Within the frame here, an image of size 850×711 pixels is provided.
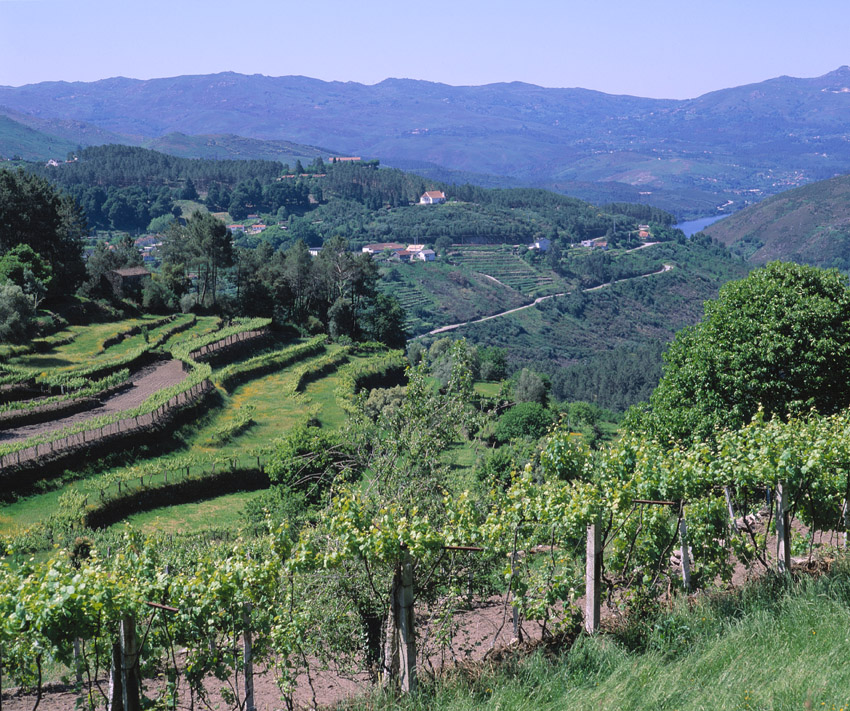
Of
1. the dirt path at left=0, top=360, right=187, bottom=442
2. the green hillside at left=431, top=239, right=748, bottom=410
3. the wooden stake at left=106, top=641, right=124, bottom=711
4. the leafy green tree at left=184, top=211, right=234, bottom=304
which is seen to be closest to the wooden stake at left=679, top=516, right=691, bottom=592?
the wooden stake at left=106, top=641, right=124, bottom=711

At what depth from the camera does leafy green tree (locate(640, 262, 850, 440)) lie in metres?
18.4

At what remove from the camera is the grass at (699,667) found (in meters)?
6.54

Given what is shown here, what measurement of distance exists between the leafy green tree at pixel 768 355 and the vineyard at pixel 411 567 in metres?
6.97

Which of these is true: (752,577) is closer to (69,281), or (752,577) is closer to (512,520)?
(512,520)

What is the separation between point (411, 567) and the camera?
7254 mm

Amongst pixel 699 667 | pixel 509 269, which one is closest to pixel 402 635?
pixel 699 667

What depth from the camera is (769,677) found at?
683 centimetres

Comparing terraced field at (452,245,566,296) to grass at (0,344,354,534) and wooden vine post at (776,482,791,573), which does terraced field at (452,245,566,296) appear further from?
wooden vine post at (776,482,791,573)

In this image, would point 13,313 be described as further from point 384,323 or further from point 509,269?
point 509,269

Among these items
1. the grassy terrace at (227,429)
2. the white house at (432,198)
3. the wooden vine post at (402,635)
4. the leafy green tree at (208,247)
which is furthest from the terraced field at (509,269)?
the wooden vine post at (402,635)

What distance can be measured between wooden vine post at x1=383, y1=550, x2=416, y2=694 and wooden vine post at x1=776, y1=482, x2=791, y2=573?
4.90 meters

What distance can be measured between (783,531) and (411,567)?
5.04 metres

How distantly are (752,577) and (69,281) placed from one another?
53.0 metres

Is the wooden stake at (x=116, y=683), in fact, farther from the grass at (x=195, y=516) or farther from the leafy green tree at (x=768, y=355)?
the grass at (x=195, y=516)
